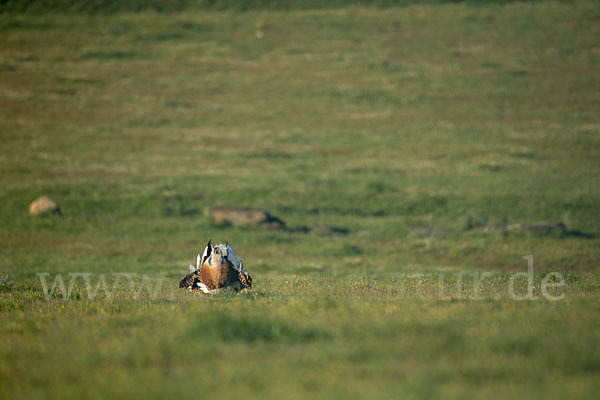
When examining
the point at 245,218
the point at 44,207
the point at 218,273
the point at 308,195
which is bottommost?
the point at 218,273

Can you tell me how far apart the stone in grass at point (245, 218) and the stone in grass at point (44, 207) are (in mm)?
6909

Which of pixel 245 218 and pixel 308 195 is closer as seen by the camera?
pixel 245 218

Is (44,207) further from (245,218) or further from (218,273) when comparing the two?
(218,273)

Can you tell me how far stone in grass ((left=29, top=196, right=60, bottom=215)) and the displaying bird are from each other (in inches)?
812

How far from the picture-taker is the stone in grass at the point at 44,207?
99.1 feet

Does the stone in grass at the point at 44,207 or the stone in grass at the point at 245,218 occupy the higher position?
the stone in grass at the point at 44,207

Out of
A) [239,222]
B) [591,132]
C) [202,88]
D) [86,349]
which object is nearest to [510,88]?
[591,132]

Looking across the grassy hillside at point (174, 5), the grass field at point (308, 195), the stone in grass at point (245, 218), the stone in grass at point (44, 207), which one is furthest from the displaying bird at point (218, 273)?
the grassy hillside at point (174, 5)

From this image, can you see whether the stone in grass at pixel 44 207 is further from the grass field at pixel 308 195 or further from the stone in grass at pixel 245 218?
the stone in grass at pixel 245 218

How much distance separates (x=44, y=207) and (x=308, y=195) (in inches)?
481

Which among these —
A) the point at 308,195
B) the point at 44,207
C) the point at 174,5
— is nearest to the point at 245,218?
the point at 308,195

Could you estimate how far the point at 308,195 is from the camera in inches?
1361

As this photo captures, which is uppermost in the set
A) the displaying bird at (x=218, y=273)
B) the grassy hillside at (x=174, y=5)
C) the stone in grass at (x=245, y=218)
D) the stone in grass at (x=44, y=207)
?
the grassy hillside at (x=174, y=5)

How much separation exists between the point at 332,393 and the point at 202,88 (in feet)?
186
